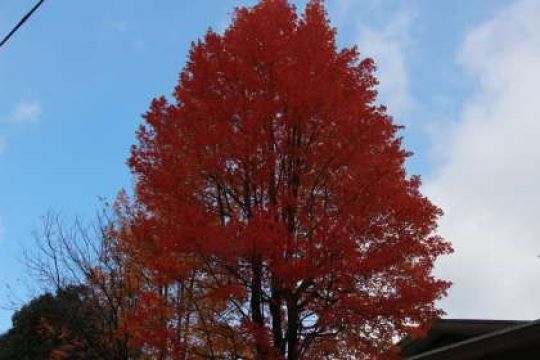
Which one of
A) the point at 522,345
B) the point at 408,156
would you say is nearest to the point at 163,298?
the point at 408,156

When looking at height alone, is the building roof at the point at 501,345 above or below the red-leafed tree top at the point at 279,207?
below

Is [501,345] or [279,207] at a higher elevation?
[279,207]

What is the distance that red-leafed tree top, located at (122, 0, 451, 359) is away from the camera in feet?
38.3

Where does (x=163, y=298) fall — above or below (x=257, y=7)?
below

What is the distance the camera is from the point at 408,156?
13008 mm

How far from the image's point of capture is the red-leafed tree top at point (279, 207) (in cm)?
1168

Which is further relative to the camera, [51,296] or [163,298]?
[51,296]

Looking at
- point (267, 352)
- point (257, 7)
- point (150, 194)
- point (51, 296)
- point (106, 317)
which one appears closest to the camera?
point (267, 352)

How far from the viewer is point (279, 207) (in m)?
12.1

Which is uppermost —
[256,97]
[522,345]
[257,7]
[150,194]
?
[257,7]

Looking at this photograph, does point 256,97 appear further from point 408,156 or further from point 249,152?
point 408,156

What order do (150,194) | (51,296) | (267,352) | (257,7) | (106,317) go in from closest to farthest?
1. (267,352)
2. (150,194)
3. (257,7)
4. (106,317)
5. (51,296)

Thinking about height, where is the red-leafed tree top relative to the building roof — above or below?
above

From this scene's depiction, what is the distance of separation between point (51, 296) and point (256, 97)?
10.7 meters
